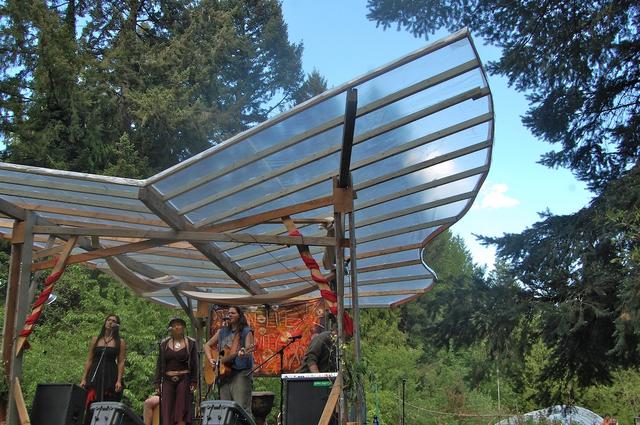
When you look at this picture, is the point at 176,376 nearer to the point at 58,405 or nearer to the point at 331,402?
the point at 58,405

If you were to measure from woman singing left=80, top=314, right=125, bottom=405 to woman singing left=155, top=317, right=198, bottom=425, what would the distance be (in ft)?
1.79

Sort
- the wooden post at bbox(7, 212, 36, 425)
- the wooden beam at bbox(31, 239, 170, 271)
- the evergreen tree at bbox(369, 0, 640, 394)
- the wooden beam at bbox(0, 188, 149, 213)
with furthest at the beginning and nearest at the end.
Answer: the evergreen tree at bbox(369, 0, 640, 394) < the wooden beam at bbox(31, 239, 170, 271) < the wooden beam at bbox(0, 188, 149, 213) < the wooden post at bbox(7, 212, 36, 425)

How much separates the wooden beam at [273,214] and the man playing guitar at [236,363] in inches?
37.5

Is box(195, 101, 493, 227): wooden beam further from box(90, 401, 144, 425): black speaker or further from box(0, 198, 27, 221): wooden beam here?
box(90, 401, 144, 425): black speaker

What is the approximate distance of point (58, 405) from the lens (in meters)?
5.74

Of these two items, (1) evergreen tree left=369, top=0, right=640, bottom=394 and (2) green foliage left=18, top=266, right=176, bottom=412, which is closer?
(1) evergreen tree left=369, top=0, right=640, bottom=394

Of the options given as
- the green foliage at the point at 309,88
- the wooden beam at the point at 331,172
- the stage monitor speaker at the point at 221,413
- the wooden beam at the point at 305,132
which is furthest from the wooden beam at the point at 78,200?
the green foliage at the point at 309,88

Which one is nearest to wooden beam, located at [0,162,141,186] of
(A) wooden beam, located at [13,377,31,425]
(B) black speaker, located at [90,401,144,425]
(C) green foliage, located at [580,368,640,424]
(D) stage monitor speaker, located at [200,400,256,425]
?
(A) wooden beam, located at [13,377,31,425]

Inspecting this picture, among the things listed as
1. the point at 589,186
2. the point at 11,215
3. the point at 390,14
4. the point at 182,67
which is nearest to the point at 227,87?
the point at 182,67

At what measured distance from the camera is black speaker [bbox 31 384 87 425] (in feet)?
18.7

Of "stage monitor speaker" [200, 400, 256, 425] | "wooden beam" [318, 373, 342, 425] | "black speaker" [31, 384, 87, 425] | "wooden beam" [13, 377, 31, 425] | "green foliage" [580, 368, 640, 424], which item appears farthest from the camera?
"green foliage" [580, 368, 640, 424]

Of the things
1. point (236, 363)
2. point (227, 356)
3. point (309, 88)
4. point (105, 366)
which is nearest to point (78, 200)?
point (105, 366)

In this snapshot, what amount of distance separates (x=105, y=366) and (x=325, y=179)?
10.7 feet

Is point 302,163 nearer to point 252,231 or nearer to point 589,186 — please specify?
point 252,231
